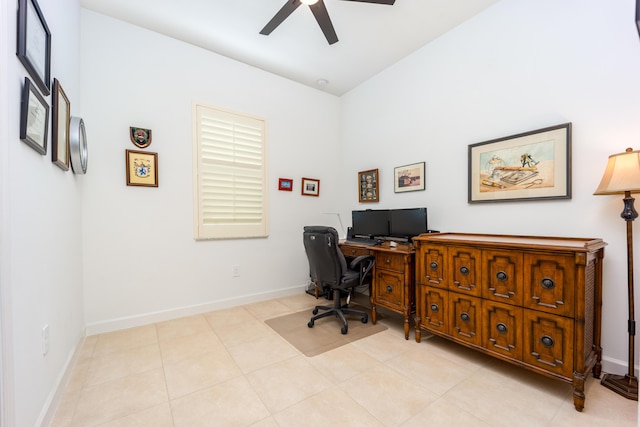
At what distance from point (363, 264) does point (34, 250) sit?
233cm

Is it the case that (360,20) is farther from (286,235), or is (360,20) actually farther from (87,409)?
(87,409)

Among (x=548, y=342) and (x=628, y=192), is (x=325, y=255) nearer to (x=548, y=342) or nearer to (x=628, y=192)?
(x=548, y=342)

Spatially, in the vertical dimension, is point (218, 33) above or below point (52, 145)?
above

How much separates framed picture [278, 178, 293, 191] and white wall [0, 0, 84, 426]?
2.09 m

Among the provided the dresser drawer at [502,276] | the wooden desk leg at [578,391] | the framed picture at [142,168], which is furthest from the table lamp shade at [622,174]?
the framed picture at [142,168]

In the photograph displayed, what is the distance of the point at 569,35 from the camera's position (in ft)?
6.50

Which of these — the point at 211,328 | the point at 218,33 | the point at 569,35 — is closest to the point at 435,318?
the point at 211,328

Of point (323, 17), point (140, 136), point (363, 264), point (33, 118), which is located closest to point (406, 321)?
point (363, 264)

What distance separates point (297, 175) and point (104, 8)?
8.26ft

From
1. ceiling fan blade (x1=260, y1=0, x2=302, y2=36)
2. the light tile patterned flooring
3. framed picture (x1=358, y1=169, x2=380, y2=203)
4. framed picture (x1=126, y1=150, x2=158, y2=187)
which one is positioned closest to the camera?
the light tile patterned flooring

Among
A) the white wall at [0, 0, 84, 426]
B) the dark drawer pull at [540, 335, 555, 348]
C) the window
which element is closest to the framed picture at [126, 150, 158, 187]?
the window

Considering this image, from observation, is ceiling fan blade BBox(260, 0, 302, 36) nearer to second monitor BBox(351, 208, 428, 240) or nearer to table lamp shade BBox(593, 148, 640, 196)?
second monitor BBox(351, 208, 428, 240)

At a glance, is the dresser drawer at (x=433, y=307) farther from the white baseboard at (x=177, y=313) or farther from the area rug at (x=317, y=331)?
the white baseboard at (x=177, y=313)

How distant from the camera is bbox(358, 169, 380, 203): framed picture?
357 centimetres
